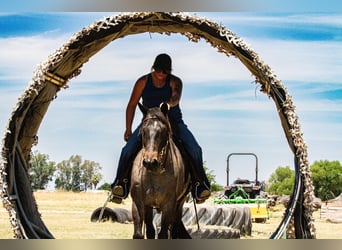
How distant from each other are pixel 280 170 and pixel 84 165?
2.89m

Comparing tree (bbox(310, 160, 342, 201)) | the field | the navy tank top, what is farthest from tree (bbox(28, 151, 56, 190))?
tree (bbox(310, 160, 342, 201))

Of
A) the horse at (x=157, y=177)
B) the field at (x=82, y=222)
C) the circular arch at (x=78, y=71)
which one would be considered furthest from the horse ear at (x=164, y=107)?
the field at (x=82, y=222)

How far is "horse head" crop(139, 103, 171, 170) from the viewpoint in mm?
8562

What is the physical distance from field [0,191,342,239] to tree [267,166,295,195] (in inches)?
21.4

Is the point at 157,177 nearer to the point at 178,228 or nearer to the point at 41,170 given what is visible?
the point at 178,228

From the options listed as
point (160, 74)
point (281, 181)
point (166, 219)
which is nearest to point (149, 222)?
point (166, 219)

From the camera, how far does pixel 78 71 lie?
33.4 feet

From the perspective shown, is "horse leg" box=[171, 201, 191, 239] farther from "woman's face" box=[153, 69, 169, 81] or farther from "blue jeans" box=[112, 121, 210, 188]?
"woman's face" box=[153, 69, 169, 81]

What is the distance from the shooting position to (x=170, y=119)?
965 centimetres

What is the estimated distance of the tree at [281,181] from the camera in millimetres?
11830

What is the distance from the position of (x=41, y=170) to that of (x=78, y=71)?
2.22 meters

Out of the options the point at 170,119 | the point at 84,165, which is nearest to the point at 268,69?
the point at 170,119

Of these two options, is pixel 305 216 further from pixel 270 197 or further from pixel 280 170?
pixel 270 197

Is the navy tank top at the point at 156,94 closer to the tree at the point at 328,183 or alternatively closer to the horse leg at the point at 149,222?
the horse leg at the point at 149,222
